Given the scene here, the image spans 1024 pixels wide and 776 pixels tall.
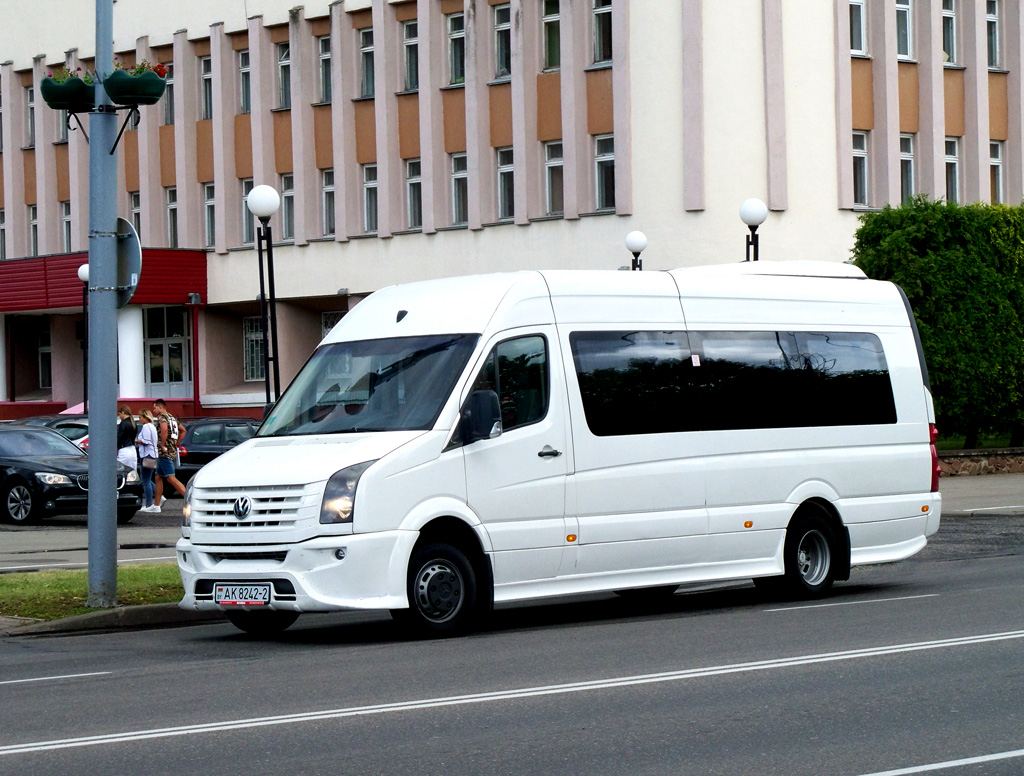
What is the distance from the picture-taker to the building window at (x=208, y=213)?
162 feet

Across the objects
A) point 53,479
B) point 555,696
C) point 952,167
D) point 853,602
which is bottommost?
point 853,602

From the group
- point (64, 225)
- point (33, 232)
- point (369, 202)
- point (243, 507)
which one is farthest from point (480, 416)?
point (33, 232)

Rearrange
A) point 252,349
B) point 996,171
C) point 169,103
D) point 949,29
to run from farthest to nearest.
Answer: point 169,103 → point 252,349 → point 996,171 → point 949,29

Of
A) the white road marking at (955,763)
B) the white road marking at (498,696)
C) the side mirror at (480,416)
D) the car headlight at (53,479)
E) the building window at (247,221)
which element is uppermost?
the building window at (247,221)

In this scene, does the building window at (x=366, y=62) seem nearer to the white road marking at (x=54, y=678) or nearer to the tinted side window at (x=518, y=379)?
the tinted side window at (x=518, y=379)

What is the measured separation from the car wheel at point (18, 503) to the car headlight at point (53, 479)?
276mm

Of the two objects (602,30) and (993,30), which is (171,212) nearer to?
(602,30)

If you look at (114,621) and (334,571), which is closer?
(334,571)

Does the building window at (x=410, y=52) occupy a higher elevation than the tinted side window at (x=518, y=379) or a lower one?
higher

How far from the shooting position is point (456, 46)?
4331 centimetres

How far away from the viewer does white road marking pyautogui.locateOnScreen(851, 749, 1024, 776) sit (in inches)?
274

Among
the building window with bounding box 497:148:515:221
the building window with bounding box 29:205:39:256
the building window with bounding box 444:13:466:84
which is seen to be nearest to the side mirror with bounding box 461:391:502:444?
the building window with bounding box 497:148:515:221

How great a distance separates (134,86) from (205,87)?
118 feet

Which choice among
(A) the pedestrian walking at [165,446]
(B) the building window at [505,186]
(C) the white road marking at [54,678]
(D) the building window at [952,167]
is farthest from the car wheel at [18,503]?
(D) the building window at [952,167]
